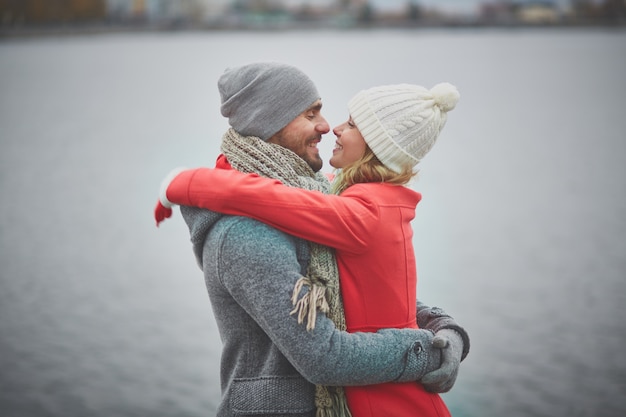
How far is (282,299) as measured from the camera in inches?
78.0

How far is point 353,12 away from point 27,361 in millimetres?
106917

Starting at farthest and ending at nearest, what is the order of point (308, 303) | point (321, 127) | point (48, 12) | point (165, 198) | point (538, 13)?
point (538, 13) < point (48, 12) < point (321, 127) < point (165, 198) < point (308, 303)

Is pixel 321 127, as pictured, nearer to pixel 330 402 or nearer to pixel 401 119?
pixel 401 119

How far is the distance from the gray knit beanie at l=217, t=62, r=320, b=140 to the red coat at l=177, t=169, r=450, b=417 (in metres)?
0.20

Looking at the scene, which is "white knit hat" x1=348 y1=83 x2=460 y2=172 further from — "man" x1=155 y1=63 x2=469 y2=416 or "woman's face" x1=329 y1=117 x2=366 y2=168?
"man" x1=155 y1=63 x2=469 y2=416

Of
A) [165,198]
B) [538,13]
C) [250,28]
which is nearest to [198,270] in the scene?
[165,198]

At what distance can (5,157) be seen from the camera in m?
22.4

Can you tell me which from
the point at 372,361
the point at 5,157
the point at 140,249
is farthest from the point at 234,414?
the point at 5,157

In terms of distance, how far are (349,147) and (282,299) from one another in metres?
0.57

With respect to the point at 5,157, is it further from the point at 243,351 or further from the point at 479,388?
the point at 243,351

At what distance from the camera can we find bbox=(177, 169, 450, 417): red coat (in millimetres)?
2014

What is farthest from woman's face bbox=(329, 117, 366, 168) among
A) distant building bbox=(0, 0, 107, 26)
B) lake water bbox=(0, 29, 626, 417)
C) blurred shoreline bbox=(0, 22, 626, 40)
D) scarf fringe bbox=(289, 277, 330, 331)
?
distant building bbox=(0, 0, 107, 26)

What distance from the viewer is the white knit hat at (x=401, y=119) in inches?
87.3

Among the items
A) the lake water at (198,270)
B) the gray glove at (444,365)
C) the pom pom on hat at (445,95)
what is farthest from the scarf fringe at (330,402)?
the lake water at (198,270)
